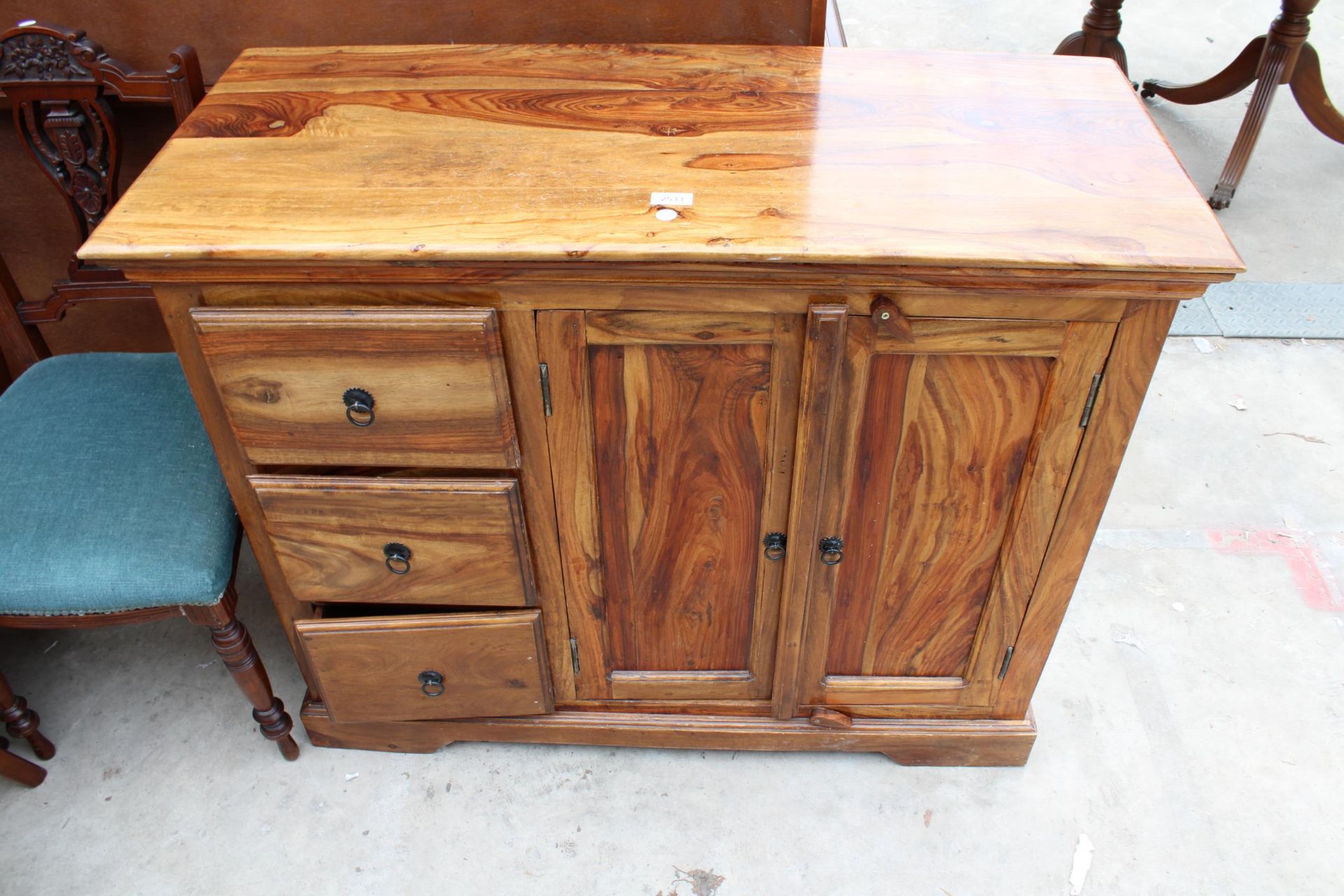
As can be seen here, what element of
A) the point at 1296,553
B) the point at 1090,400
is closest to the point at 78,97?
the point at 1090,400

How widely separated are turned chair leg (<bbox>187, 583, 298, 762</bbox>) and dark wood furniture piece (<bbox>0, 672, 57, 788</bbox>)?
33 centimetres

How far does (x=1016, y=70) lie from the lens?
1330 millimetres

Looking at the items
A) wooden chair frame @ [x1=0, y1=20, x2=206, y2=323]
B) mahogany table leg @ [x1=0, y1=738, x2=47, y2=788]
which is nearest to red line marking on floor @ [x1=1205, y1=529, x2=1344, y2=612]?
wooden chair frame @ [x1=0, y1=20, x2=206, y2=323]

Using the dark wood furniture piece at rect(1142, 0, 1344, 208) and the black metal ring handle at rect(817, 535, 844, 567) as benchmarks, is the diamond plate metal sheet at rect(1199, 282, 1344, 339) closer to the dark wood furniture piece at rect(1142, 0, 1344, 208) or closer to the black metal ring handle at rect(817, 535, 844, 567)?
the dark wood furniture piece at rect(1142, 0, 1344, 208)

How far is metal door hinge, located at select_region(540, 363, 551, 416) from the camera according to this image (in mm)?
1095

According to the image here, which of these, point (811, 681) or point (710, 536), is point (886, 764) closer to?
point (811, 681)

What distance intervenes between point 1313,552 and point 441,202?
5.85ft

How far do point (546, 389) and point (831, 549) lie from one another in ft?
1.41

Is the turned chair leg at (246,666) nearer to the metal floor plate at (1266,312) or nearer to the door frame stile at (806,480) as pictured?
the door frame stile at (806,480)

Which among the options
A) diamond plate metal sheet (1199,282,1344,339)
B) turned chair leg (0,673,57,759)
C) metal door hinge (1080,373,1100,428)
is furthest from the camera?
diamond plate metal sheet (1199,282,1344,339)

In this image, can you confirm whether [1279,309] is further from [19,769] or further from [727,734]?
[19,769]

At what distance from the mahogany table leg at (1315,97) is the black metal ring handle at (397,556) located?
9.63ft

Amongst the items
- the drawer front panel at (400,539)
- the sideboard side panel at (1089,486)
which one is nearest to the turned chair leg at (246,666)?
the drawer front panel at (400,539)

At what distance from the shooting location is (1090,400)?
1104 millimetres
